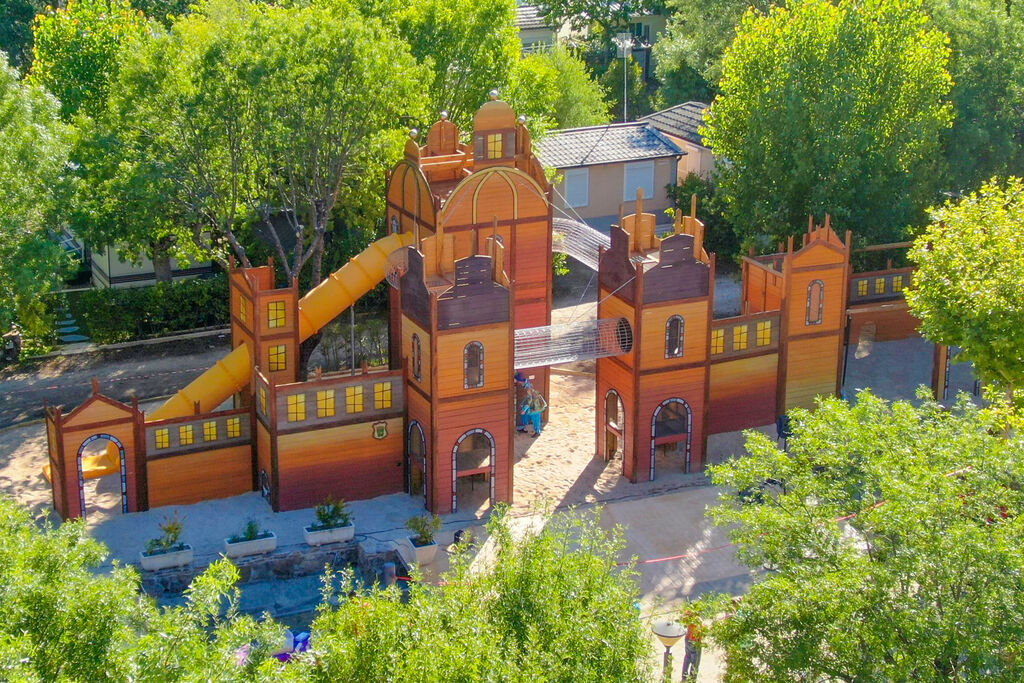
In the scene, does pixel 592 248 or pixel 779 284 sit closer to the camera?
pixel 779 284

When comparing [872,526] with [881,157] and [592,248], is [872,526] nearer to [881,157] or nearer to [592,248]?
[592,248]

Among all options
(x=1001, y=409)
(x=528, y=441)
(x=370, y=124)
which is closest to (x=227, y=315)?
(x=370, y=124)

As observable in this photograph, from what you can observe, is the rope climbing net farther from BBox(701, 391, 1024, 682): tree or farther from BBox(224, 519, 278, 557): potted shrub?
BBox(701, 391, 1024, 682): tree

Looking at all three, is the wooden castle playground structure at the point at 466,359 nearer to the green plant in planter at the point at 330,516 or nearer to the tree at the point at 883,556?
the green plant in planter at the point at 330,516

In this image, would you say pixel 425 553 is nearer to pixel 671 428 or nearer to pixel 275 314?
pixel 275 314

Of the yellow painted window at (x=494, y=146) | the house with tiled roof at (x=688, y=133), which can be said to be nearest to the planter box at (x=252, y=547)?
the yellow painted window at (x=494, y=146)

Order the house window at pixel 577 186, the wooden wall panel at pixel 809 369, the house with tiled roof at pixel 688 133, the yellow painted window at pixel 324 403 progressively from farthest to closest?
the house with tiled roof at pixel 688 133, the house window at pixel 577 186, the wooden wall panel at pixel 809 369, the yellow painted window at pixel 324 403

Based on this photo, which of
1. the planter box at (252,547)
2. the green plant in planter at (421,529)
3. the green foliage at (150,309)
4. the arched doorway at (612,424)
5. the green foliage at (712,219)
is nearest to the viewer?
the planter box at (252,547)
